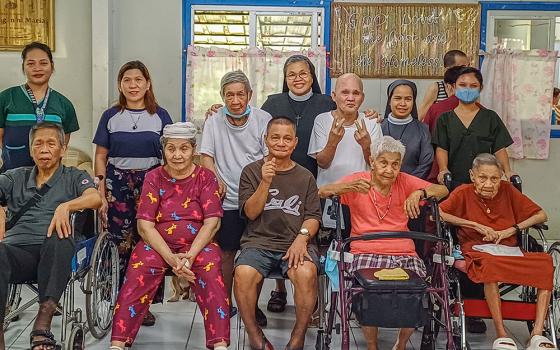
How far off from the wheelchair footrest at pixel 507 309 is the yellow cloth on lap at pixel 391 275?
47cm

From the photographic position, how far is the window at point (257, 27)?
20.0 ft

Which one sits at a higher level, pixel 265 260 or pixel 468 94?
pixel 468 94

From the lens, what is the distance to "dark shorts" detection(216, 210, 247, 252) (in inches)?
143

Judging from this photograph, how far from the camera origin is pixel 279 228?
342 centimetres

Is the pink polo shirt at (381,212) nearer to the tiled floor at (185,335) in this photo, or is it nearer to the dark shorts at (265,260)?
the dark shorts at (265,260)

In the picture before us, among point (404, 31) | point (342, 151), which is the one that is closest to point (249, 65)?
point (404, 31)

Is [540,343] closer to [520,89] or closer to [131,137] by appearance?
[131,137]

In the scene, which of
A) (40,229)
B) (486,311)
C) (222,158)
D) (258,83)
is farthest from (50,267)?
(258,83)

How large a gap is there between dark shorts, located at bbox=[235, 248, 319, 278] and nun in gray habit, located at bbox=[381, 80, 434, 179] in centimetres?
86

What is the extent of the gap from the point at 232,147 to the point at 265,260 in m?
0.66

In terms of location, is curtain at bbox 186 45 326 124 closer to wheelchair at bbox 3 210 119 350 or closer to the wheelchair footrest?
wheelchair at bbox 3 210 119 350

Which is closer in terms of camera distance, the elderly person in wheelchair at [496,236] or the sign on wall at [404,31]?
the elderly person in wheelchair at [496,236]

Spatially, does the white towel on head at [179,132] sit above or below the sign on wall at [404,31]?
below

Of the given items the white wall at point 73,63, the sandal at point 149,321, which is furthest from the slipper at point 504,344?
the white wall at point 73,63
